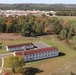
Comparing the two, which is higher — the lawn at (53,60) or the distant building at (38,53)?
the distant building at (38,53)

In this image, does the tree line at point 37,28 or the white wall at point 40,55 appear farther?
the tree line at point 37,28

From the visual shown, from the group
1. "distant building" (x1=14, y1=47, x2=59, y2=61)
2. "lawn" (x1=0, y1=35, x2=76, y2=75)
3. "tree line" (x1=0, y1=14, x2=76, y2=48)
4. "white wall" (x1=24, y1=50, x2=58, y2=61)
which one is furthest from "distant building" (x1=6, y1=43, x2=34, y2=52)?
"tree line" (x1=0, y1=14, x2=76, y2=48)

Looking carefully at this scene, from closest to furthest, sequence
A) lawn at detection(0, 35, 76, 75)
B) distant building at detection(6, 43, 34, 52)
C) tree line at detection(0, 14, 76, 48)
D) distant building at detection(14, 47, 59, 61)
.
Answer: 1. lawn at detection(0, 35, 76, 75)
2. distant building at detection(14, 47, 59, 61)
3. distant building at detection(6, 43, 34, 52)
4. tree line at detection(0, 14, 76, 48)

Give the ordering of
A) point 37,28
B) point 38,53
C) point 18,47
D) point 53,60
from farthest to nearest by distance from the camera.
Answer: point 37,28
point 18,47
point 38,53
point 53,60

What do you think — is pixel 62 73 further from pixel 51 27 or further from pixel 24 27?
pixel 51 27

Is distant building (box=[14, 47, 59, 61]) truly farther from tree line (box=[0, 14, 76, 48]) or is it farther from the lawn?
tree line (box=[0, 14, 76, 48])

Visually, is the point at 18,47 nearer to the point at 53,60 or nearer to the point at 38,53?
the point at 38,53

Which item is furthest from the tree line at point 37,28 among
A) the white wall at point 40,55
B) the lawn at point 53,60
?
the white wall at point 40,55

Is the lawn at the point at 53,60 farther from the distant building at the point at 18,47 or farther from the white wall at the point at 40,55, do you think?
the distant building at the point at 18,47

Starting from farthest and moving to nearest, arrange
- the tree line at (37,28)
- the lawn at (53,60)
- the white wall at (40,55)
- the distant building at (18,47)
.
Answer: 1. the tree line at (37,28)
2. the distant building at (18,47)
3. the white wall at (40,55)
4. the lawn at (53,60)

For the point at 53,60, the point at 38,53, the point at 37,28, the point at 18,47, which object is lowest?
the point at 53,60

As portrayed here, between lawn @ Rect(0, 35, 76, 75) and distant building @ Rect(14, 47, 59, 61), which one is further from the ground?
distant building @ Rect(14, 47, 59, 61)

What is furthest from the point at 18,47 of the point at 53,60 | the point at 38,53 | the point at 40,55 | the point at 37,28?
the point at 37,28
